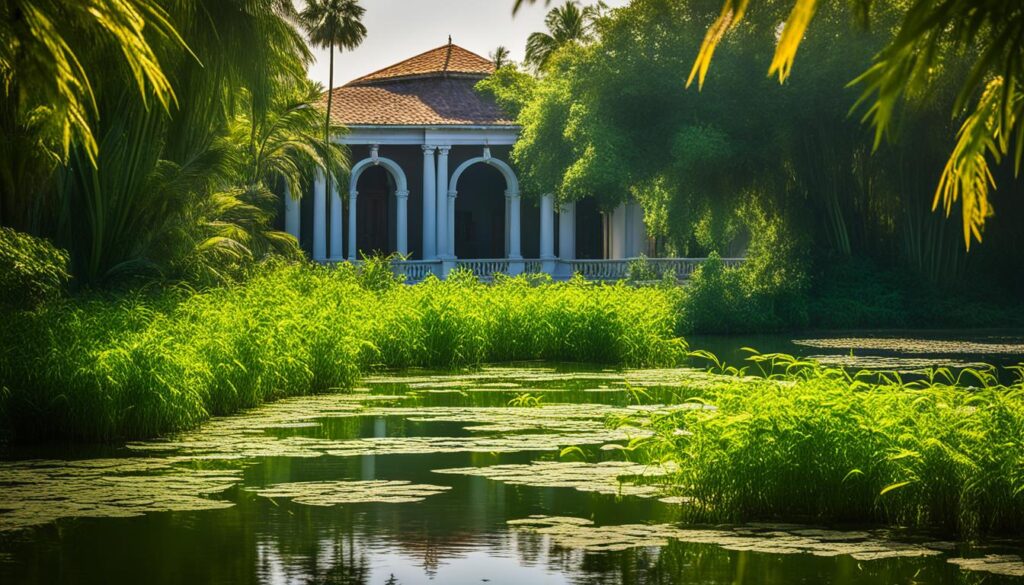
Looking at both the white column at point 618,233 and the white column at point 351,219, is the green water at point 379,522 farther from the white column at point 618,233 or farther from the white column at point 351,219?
the white column at point 618,233

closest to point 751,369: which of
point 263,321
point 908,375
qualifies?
point 908,375

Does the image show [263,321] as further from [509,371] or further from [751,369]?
[751,369]

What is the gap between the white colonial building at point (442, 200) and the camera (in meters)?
44.0

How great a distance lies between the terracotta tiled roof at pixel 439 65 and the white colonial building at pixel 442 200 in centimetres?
6

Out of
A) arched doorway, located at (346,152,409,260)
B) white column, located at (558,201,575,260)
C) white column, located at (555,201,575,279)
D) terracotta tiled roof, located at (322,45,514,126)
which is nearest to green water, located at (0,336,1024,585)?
white column, located at (555,201,575,279)

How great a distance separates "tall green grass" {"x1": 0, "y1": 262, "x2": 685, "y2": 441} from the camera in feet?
46.8

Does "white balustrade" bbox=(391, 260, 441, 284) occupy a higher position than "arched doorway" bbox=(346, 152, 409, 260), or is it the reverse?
"arched doorway" bbox=(346, 152, 409, 260)

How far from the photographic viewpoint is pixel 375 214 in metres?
48.9

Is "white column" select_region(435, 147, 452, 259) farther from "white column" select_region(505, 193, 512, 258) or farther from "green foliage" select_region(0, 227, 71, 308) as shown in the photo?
"green foliage" select_region(0, 227, 71, 308)

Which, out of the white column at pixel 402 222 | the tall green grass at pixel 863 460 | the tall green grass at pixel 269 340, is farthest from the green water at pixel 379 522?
the white column at pixel 402 222

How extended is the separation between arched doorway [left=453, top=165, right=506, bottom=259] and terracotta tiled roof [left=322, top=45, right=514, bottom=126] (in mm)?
2715

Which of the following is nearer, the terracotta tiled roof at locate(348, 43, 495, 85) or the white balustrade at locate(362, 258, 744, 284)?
the white balustrade at locate(362, 258, 744, 284)

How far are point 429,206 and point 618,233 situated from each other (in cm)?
696

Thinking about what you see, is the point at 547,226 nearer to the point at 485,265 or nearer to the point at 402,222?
the point at 485,265
